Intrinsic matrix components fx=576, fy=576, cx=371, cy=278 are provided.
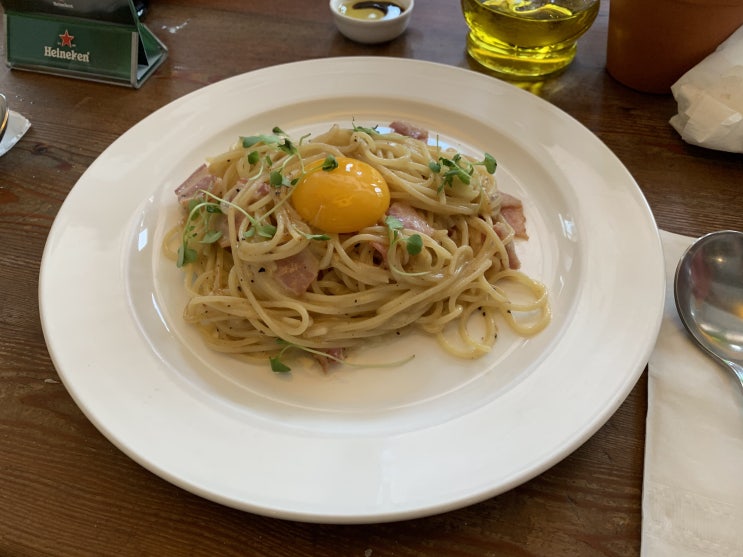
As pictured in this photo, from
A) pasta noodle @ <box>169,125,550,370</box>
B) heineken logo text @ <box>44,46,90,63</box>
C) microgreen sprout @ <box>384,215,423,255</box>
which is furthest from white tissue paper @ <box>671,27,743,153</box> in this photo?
heineken logo text @ <box>44,46,90,63</box>

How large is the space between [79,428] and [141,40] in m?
2.01

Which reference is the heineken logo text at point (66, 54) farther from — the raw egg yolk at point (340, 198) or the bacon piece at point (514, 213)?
the bacon piece at point (514, 213)

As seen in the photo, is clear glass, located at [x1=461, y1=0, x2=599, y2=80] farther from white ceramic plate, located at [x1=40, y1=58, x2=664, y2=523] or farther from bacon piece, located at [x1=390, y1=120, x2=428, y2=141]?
bacon piece, located at [x1=390, y1=120, x2=428, y2=141]

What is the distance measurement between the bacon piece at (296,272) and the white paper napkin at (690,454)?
43.5 inches

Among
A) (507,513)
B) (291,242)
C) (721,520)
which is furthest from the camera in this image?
(291,242)

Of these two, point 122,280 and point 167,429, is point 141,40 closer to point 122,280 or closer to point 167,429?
point 122,280

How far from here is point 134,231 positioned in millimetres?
2072

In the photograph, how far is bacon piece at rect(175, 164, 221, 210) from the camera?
2137mm

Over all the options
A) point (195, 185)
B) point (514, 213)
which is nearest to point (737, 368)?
point (514, 213)

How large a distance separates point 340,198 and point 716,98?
167cm

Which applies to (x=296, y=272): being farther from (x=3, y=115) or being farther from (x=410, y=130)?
(x=3, y=115)

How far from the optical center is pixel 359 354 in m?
1.89

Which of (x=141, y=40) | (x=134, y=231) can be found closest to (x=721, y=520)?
(x=134, y=231)

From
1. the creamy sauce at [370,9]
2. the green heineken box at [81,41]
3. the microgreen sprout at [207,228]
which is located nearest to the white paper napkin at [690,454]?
the microgreen sprout at [207,228]
